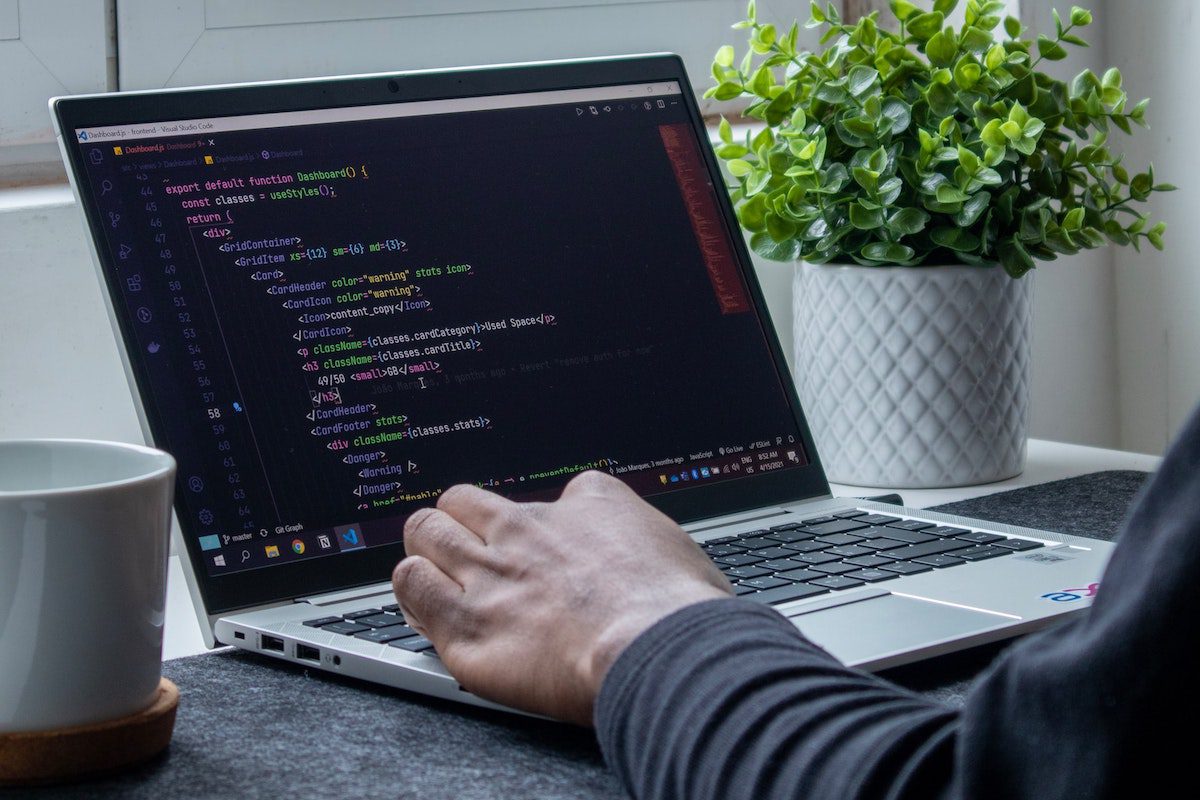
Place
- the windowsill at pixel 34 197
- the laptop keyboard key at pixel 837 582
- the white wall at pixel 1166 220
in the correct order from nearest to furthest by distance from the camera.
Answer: the laptop keyboard key at pixel 837 582 → the windowsill at pixel 34 197 → the white wall at pixel 1166 220

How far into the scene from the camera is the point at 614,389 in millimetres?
868

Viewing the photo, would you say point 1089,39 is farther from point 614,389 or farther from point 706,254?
point 614,389

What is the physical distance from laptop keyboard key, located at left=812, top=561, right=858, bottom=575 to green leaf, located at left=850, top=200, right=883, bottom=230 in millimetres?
326

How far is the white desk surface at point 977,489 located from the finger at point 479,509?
0.59ft

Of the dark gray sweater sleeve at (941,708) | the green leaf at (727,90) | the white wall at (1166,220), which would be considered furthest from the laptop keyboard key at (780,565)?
the white wall at (1166,220)

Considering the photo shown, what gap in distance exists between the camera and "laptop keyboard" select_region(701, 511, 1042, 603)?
720mm

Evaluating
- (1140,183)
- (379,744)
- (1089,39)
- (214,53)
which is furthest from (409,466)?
(1089,39)

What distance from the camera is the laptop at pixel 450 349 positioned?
727mm

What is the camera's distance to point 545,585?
0.58m

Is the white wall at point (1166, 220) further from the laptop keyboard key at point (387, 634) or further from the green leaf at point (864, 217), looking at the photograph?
the laptop keyboard key at point (387, 634)

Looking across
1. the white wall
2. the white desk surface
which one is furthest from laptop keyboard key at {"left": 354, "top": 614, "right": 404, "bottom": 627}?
the white wall

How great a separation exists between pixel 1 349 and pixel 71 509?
463 millimetres

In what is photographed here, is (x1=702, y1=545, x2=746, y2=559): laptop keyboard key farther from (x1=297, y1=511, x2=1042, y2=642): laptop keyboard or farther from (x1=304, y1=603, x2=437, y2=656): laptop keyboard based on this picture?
(x1=304, y1=603, x2=437, y2=656): laptop keyboard

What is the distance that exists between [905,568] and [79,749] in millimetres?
412
